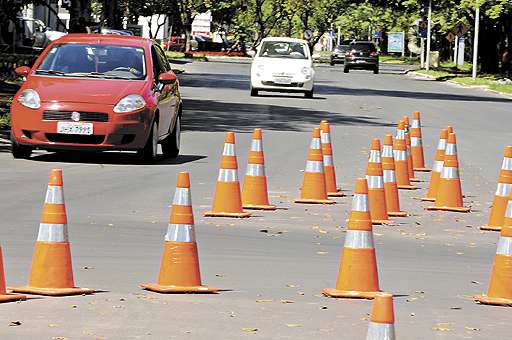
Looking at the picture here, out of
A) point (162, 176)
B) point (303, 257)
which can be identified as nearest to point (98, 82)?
point (162, 176)

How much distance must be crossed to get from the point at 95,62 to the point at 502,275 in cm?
1181

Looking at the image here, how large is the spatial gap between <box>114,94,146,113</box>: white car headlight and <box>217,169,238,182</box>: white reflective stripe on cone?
5529 millimetres

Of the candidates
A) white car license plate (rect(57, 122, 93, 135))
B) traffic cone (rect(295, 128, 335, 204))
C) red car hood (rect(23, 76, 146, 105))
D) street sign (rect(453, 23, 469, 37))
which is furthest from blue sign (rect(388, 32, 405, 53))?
traffic cone (rect(295, 128, 335, 204))

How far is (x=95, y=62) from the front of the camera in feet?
66.8

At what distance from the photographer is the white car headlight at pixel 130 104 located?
19.4m

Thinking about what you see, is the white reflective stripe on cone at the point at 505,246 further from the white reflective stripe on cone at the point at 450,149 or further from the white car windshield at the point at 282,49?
the white car windshield at the point at 282,49

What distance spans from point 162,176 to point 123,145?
1.42 metres

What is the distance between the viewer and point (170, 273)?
30.4 ft

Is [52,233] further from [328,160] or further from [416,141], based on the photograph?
[416,141]

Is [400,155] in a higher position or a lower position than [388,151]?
lower

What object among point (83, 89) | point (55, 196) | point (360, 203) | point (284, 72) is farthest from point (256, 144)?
point (284, 72)

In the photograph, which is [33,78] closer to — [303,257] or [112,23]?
[303,257]

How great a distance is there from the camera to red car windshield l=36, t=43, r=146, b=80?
2020 cm

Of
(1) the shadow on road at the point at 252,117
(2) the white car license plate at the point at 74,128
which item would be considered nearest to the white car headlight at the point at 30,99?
(2) the white car license plate at the point at 74,128
